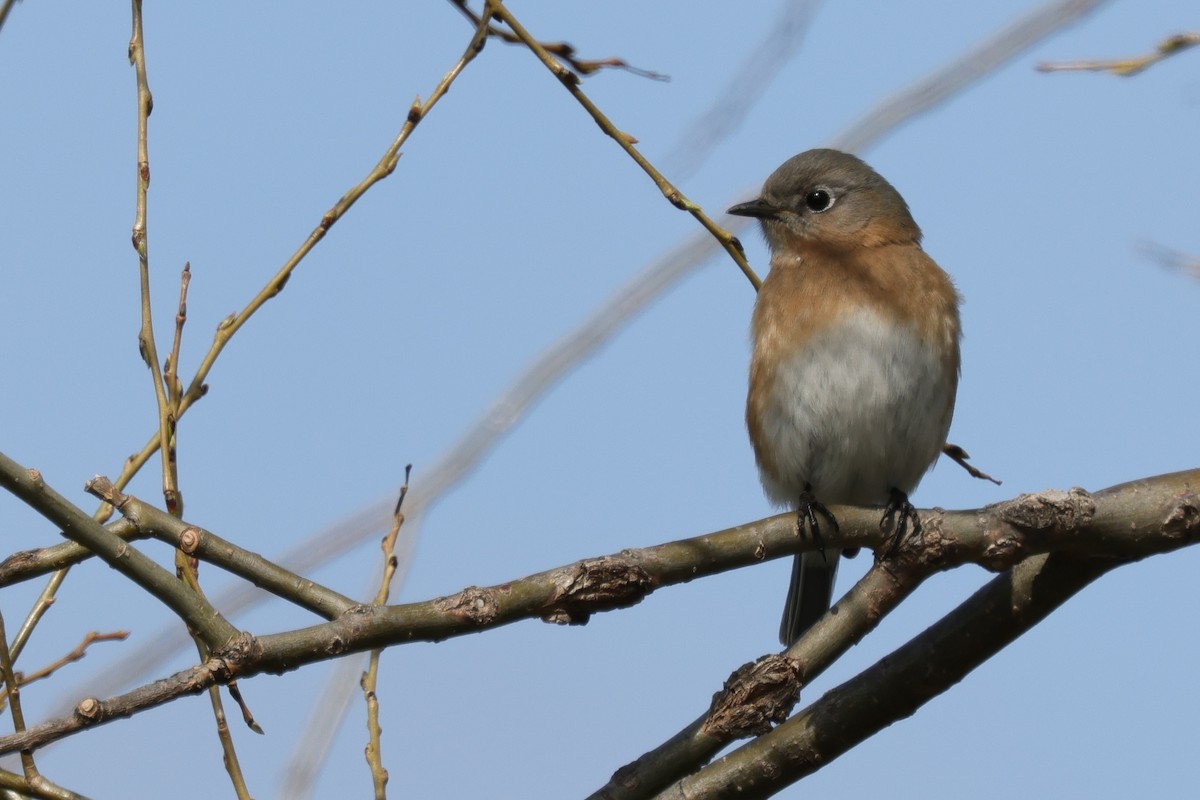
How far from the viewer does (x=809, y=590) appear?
6543 mm

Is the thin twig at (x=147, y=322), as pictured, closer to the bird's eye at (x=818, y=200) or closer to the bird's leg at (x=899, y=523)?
the bird's leg at (x=899, y=523)

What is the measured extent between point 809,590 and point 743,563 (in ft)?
10.5

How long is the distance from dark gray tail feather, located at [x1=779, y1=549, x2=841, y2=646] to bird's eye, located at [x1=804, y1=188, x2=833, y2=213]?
1782 mm

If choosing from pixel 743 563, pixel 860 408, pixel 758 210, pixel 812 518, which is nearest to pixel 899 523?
pixel 812 518

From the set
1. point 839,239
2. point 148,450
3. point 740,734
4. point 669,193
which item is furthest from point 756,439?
point 148,450

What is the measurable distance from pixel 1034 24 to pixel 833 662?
1887mm

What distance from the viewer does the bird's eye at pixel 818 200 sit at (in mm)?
6887

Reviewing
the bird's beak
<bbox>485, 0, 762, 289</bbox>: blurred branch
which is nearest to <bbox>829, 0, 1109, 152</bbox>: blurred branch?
<bbox>485, 0, 762, 289</bbox>: blurred branch

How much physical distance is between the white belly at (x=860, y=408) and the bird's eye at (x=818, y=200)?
48.7 inches

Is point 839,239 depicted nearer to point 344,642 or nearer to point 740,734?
point 740,734

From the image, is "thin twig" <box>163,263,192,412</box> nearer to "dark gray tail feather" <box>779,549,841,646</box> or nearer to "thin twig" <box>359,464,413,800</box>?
"thin twig" <box>359,464,413,800</box>

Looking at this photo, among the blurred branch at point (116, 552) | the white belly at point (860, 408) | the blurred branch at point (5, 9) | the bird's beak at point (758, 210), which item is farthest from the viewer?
the bird's beak at point (758, 210)

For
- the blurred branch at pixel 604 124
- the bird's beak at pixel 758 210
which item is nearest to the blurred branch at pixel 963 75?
the blurred branch at pixel 604 124

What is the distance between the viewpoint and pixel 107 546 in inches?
114
